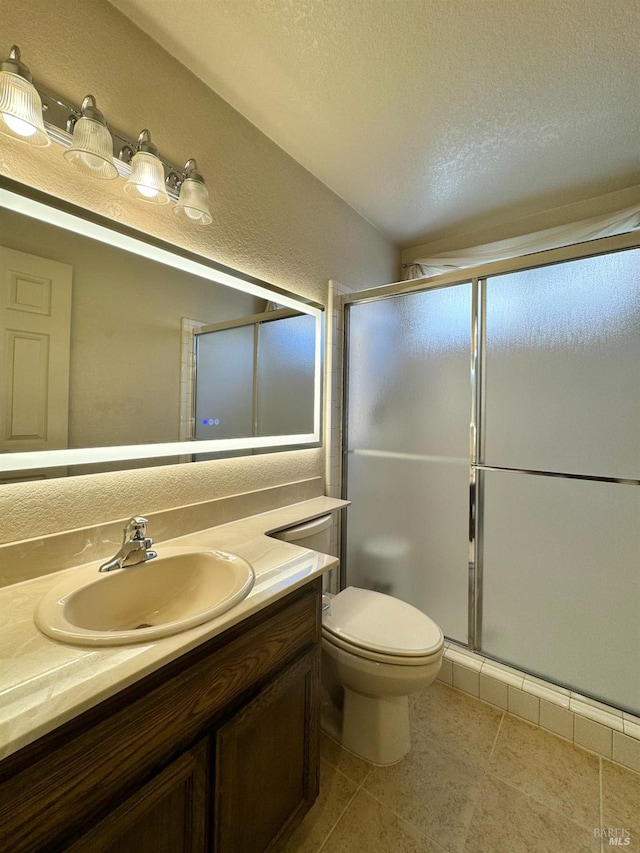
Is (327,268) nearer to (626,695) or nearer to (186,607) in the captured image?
(186,607)

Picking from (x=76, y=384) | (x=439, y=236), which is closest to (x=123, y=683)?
(x=76, y=384)

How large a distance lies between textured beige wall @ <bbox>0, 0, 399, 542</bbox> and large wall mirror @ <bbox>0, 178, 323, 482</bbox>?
0.19 feet

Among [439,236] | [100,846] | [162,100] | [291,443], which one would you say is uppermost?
[439,236]

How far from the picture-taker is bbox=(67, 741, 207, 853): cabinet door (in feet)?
1.95

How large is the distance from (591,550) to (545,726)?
0.73m

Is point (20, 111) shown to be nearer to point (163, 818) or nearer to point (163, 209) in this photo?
point (163, 209)

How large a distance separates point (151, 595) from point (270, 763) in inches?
20.2

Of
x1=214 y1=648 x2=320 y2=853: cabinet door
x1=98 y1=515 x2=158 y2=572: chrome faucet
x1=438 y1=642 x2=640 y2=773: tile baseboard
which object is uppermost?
x1=98 y1=515 x2=158 y2=572: chrome faucet


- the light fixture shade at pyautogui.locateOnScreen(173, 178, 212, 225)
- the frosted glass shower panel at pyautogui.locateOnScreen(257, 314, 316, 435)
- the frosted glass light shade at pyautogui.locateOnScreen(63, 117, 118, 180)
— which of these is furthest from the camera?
the frosted glass shower panel at pyautogui.locateOnScreen(257, 314, 316, 435)

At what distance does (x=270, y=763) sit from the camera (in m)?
0.91

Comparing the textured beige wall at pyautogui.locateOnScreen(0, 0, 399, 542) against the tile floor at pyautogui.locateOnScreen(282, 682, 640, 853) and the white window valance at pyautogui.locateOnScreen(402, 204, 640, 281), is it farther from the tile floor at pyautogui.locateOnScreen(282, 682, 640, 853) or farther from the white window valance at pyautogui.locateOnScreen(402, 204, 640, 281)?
the tile floor at pyautogui.locateOnScreen(282, 682, 640, 853)

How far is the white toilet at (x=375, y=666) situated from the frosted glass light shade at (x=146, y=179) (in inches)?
47.4

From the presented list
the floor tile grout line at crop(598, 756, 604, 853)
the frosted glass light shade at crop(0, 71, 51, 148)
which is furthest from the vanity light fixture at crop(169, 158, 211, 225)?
the floor tile grout line at crop(598, 756, 604, 853)

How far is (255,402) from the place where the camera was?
1588 mm
